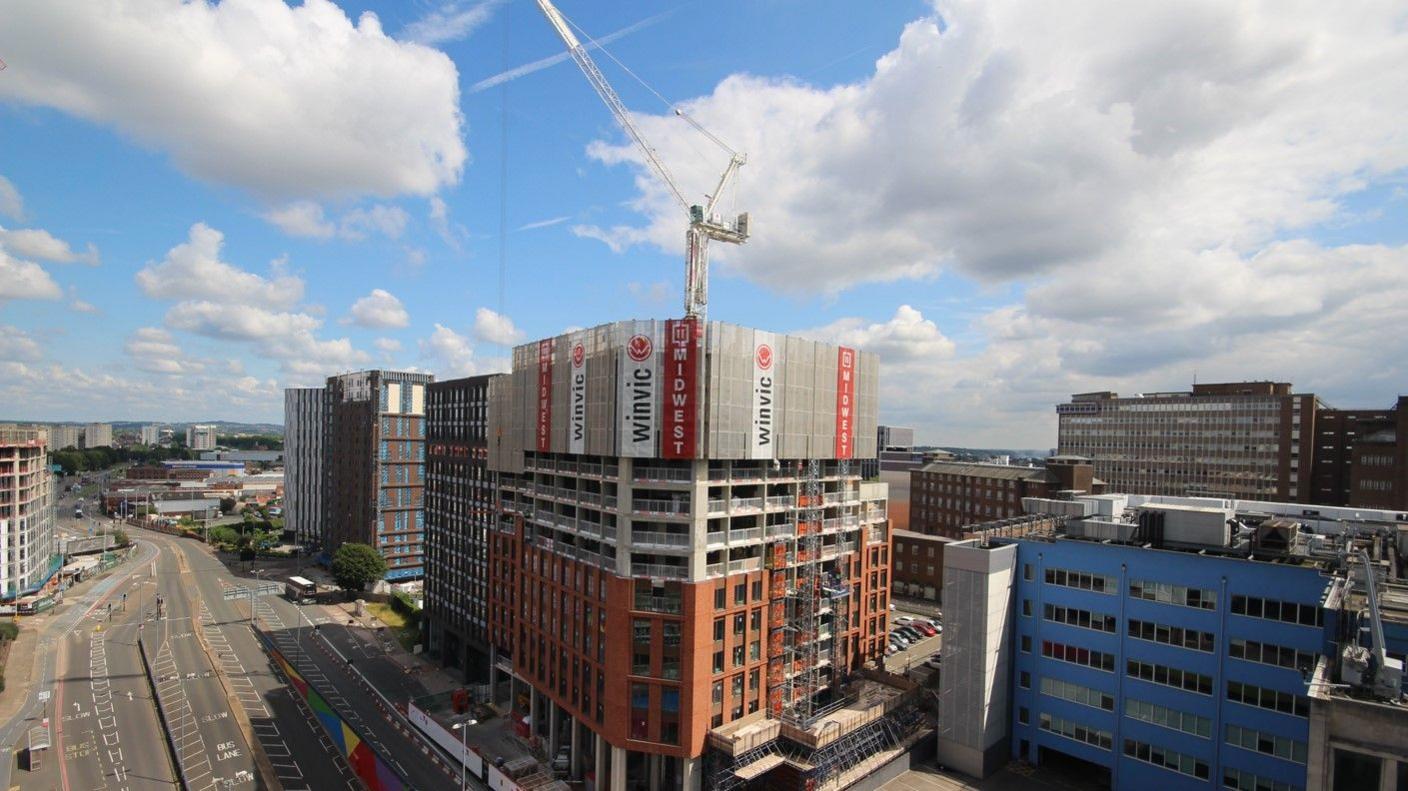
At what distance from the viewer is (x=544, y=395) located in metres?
62.0

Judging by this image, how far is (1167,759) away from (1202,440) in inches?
4209

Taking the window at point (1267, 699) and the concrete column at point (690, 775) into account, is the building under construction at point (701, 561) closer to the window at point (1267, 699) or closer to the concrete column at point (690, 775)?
the concrete column at point (690, 775)

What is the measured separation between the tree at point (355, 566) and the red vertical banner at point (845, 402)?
94.5 meters

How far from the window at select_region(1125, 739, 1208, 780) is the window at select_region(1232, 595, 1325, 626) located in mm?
10805

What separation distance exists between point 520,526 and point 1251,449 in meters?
135

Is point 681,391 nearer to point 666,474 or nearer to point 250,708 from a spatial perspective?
point 666,474

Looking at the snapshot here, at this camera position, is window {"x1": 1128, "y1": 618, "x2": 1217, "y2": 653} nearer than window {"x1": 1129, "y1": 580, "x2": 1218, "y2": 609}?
Yes

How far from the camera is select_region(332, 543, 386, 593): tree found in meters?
114

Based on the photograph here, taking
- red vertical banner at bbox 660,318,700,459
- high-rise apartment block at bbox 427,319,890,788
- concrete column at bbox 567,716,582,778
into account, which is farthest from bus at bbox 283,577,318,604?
red vertical banner at bbox 660,318,700,459

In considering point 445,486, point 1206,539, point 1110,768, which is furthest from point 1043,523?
point 445,486

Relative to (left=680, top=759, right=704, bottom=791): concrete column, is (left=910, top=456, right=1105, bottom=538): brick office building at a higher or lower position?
higher

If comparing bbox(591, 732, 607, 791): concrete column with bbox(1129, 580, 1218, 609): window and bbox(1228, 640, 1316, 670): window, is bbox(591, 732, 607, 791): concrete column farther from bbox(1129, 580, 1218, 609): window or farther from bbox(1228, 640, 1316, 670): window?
bbox(1228, 640, 1316, 670): window

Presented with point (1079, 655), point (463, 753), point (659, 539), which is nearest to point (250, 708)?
point (463, 753)

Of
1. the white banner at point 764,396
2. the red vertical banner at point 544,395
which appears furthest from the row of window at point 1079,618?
the red vertical banner at point 544,395
